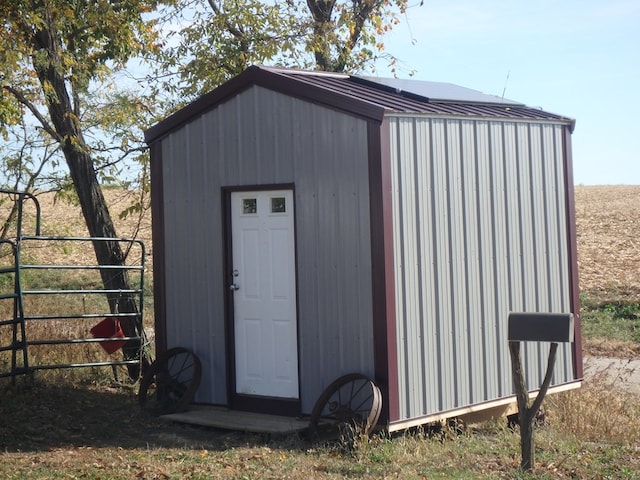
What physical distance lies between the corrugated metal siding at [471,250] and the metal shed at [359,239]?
0.07ft

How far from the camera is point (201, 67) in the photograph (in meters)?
16.0

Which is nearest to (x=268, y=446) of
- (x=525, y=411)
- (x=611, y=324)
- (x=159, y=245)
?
(x=525, y=411)

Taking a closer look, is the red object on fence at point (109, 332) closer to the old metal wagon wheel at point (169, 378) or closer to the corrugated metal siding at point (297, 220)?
the old metal wagon wheel at point (169, 378)

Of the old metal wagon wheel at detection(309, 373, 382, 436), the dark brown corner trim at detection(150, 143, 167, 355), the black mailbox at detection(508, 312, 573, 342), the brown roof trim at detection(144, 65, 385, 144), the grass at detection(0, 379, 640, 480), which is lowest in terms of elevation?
the grass at detection(0, 379, 640, 480)

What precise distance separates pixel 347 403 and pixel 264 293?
156 cm

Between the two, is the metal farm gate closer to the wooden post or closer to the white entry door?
the white entry door

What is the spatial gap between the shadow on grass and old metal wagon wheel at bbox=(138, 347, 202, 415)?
20 centimetres

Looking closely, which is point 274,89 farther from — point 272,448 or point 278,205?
point 272,448

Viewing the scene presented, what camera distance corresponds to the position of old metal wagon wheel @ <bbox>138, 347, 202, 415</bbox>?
10.9 metres

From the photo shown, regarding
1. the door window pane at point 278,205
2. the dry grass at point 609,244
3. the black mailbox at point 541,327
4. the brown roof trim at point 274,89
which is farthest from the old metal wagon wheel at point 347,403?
the dry grass at point 609,244

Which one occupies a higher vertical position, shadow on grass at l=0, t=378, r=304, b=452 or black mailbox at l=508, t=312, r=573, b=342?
black mailbox at l=508, t=312, r=573, b=342

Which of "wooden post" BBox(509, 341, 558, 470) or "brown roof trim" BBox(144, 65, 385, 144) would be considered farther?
"brown roof trim" BBox(144, 65, 385, 144)

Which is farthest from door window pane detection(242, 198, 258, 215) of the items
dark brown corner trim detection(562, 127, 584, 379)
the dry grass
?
the dry grass

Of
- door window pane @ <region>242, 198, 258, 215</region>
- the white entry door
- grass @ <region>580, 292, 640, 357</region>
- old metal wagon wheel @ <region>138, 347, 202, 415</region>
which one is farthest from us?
grass @ <region>580, 292, 640, 357</region>
